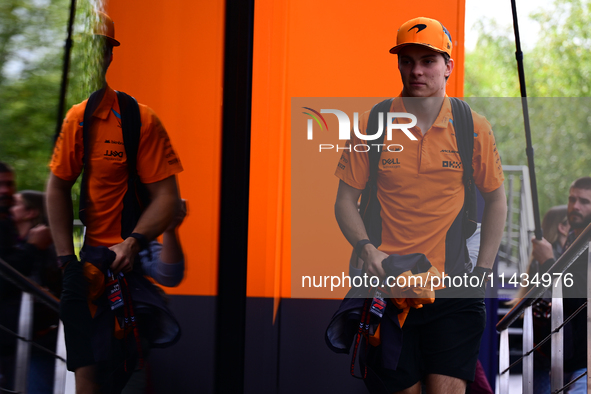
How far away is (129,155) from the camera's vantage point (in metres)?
1.75

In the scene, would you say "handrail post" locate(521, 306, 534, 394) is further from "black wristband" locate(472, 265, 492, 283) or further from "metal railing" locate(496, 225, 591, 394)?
"black wristband" locate(472, 265, 492, 283)

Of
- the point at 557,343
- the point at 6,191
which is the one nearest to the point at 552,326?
the point at 557,343

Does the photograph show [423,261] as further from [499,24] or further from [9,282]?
[9,282]

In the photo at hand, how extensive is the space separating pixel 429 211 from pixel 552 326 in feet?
2.52

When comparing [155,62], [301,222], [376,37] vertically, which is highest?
[376,37]

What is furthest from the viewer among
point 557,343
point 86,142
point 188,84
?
point 557,343

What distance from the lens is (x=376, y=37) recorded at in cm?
194

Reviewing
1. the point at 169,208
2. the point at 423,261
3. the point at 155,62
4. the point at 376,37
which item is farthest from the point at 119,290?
the point at 376,37

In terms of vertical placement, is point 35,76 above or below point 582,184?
above

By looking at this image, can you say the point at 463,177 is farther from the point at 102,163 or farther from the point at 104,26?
the point at 104,26

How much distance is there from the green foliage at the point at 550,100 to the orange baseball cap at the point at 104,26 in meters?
1.38

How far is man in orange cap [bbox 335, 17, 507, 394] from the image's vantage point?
6.12 ft

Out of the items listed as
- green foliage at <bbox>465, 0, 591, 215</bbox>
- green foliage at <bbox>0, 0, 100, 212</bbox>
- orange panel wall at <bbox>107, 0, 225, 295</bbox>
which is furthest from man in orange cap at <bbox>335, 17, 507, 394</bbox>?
green foliage at <bbox>0, 0, 100, 212</bbox>

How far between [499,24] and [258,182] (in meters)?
1.21
